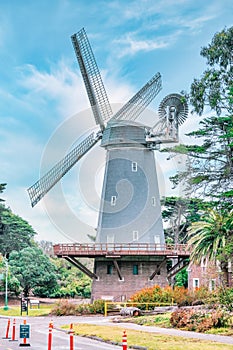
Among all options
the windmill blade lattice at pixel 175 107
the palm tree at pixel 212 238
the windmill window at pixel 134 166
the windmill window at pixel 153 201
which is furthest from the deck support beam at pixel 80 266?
the windmill blade lattice at pixel 175 107

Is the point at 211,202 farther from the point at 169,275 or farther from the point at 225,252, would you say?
the point at 169,275

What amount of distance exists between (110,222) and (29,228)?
38.7 meters

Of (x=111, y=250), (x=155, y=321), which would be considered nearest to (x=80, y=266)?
(x=111, y=250)

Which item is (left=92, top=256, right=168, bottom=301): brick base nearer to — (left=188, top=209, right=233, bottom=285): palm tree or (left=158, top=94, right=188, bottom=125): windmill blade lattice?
(left=188, top=209, right=233, bottom=285): palm tree

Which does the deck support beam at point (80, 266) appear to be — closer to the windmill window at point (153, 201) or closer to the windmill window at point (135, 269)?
the windmill window at point (135, 269)

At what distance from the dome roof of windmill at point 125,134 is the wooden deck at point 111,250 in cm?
859

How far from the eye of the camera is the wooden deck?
1702 inches

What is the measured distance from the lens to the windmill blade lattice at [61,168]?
47.8 meters

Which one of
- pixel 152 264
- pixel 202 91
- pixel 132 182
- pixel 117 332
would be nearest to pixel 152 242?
pixel 152 264

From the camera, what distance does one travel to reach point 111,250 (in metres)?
43.6

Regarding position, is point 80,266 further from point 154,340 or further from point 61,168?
point 154,340

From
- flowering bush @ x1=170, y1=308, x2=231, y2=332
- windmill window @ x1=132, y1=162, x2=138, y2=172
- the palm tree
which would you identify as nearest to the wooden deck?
the palm tree

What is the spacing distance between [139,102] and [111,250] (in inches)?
533

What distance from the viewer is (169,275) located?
46469mm
